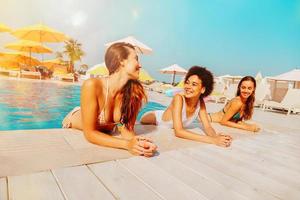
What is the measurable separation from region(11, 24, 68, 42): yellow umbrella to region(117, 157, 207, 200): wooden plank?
1739 centimetres

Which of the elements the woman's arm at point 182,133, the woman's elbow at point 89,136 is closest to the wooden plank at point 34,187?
the woman's elbow at point 89,136

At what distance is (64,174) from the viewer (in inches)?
62.9

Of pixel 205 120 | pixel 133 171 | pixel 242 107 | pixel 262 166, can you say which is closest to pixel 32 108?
pixel 205 120

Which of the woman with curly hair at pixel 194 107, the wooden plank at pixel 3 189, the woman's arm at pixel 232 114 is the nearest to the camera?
the wooden plank at pixel 3 189

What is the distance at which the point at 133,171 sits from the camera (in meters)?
1.78

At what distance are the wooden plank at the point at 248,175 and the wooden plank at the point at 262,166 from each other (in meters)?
0.08

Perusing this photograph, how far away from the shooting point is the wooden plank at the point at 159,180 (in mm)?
1482

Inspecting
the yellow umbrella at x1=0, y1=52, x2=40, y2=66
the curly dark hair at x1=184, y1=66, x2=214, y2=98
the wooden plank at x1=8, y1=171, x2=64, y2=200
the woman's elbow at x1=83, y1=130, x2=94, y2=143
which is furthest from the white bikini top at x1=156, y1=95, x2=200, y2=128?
the yellow umbrella at x1=0, y1=52, x2=40, y2=66

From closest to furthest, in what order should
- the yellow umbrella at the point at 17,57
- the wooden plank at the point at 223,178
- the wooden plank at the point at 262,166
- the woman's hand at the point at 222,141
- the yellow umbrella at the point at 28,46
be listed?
1. the wooden plank at the point at 223,178
2. the wooden plank at the point at 262,166
3. the woman's hand at the point at 222,141
4. the yellow umbrella at the point at 28,46
5. the yellow umbrella at the point at 17,57

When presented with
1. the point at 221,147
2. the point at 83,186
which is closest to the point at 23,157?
the point at 83,186

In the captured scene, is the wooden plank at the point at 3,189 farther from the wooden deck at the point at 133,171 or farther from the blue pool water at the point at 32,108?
the blue pool water at the point at 32,108

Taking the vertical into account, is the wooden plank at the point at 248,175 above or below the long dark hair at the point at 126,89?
below

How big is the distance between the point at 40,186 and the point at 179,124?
6.64 feet

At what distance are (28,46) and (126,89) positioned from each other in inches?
709
